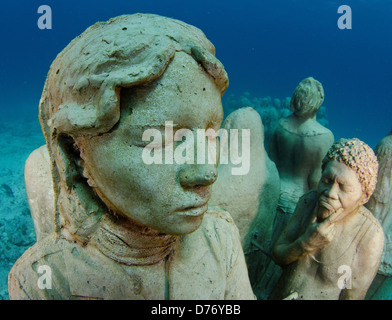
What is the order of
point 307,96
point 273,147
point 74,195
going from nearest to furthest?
point 74,195
point 307,96
point 273,147

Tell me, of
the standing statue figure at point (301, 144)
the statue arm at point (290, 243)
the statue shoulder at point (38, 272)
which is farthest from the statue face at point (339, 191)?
the statue shoulder at point (38, 272)

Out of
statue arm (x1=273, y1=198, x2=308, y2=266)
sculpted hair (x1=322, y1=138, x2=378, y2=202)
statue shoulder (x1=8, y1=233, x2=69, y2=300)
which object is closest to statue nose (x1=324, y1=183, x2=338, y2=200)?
sculpted hair (x1=322, y1=138, x2=378, y2=202)

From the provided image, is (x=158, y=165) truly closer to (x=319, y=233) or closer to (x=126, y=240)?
(x=126, y=240)

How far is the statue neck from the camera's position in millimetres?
1089

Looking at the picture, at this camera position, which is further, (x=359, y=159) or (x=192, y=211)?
(x=359, y=159)

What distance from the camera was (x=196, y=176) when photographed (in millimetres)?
920

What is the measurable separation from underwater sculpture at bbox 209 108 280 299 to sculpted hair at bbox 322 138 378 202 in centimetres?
55

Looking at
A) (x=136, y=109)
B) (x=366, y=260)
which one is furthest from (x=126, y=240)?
(x=366, y=260)

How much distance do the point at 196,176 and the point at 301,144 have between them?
1.82 meters

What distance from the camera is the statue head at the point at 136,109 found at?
887mm

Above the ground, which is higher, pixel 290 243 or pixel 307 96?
pixel 307 96

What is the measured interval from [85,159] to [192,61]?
18.1 inches

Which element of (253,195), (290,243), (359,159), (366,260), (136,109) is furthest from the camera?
(253,195)
